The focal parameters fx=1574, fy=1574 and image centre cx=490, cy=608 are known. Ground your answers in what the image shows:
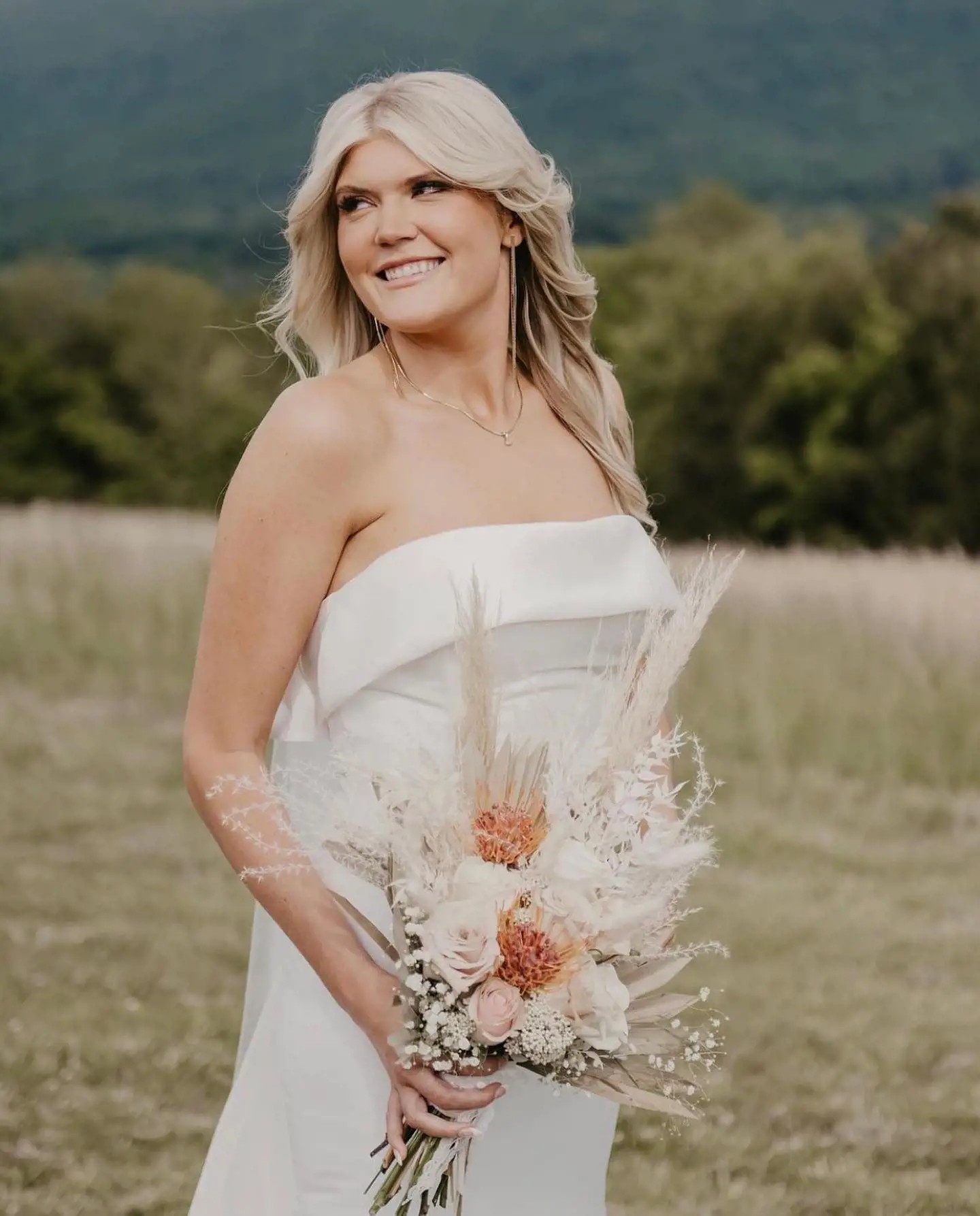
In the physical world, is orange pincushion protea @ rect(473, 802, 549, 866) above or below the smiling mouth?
below

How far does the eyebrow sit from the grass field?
10.8 feet

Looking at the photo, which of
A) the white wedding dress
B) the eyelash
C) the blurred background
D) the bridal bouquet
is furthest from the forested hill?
the bridal bouquet

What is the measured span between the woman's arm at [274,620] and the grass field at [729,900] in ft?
8.77

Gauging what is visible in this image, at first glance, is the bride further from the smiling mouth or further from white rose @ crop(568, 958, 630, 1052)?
white rose @ crop(568, 958, 630, 1052)

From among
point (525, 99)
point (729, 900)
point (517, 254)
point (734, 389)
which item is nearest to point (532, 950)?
point (517, 254)

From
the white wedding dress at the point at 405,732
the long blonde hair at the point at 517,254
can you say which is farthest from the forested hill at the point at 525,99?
the white wedding dress at the point at 405,732

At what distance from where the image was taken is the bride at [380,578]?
264 centimetres

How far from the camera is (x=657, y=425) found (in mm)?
37531

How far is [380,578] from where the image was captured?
2.71m

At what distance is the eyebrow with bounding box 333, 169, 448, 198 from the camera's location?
9.36 ft

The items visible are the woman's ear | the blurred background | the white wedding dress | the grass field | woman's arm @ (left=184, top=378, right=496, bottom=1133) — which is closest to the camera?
woman's arm @ (left=184, top=378, right=496, bottom=1133)

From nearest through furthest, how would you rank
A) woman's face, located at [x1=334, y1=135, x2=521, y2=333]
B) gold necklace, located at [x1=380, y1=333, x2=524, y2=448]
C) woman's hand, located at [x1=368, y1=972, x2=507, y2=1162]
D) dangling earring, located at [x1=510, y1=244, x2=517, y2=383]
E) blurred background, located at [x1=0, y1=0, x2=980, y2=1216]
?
woman's hand, located at [x1=368, y1=972, x2=507, y2=1162] < woman's face, located at [x1=334, y1=135, x2=521, y2=333] < gold necklace, located at [x1=380, y1=333, x2=524, y2=448] < dangling earring, located at [x1=510, y1=244, x2=517, y2=383] < blurred background, located at [x1=0, y1=0, x2=980, y2=1216]

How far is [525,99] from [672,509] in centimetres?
6482

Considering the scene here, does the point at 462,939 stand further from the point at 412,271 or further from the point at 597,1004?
the point at 412,271
